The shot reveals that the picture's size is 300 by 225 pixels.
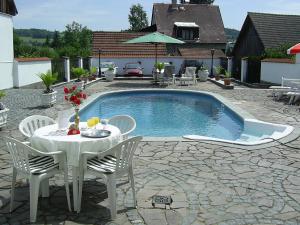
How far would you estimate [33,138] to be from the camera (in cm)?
499

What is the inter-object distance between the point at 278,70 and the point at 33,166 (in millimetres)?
18973

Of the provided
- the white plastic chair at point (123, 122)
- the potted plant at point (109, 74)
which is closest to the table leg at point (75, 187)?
the white plastic chair at point (123, 122)

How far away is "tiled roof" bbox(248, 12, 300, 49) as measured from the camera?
29031mm

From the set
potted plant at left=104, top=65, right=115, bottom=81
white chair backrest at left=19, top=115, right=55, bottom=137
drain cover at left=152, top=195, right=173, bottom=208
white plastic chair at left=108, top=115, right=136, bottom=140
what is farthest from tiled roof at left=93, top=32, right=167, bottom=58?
drain cover at left=152, top=195, right=173, bottom=208

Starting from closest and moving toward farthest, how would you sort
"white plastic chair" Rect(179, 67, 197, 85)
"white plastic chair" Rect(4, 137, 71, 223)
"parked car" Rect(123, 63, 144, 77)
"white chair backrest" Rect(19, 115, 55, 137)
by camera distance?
"white plastic chair" Rect(4, 137, 71, 223) → "white chair backrest" Rect(19, 115, 55, 137) → "white plastic chair" Rect(179, 67, 197, 85) → "parked car" Rect(123, 63, 144, 77)

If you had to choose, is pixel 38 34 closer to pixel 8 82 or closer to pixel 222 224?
pixel 8 82

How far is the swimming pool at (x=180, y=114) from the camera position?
10.6 m

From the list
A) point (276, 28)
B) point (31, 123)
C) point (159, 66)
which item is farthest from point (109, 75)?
point (31, 123)

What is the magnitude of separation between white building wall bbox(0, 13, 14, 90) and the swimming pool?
522 centimetres

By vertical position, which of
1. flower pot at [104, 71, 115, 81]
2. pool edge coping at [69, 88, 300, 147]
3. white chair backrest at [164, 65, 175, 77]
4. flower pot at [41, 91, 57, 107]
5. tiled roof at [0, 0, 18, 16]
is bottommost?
pool edge coping at [69, 88, 300, 147]

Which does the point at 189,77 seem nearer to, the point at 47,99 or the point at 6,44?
the point at 6,44

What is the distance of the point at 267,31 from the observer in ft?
97.1

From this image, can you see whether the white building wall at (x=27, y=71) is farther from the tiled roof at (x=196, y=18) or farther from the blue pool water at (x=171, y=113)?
the tiled roof at (x=196, y=18)

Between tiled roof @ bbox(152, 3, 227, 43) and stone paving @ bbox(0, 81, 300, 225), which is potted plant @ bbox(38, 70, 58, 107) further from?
tiled roof @ bbox(152, 3, 227, 43)
